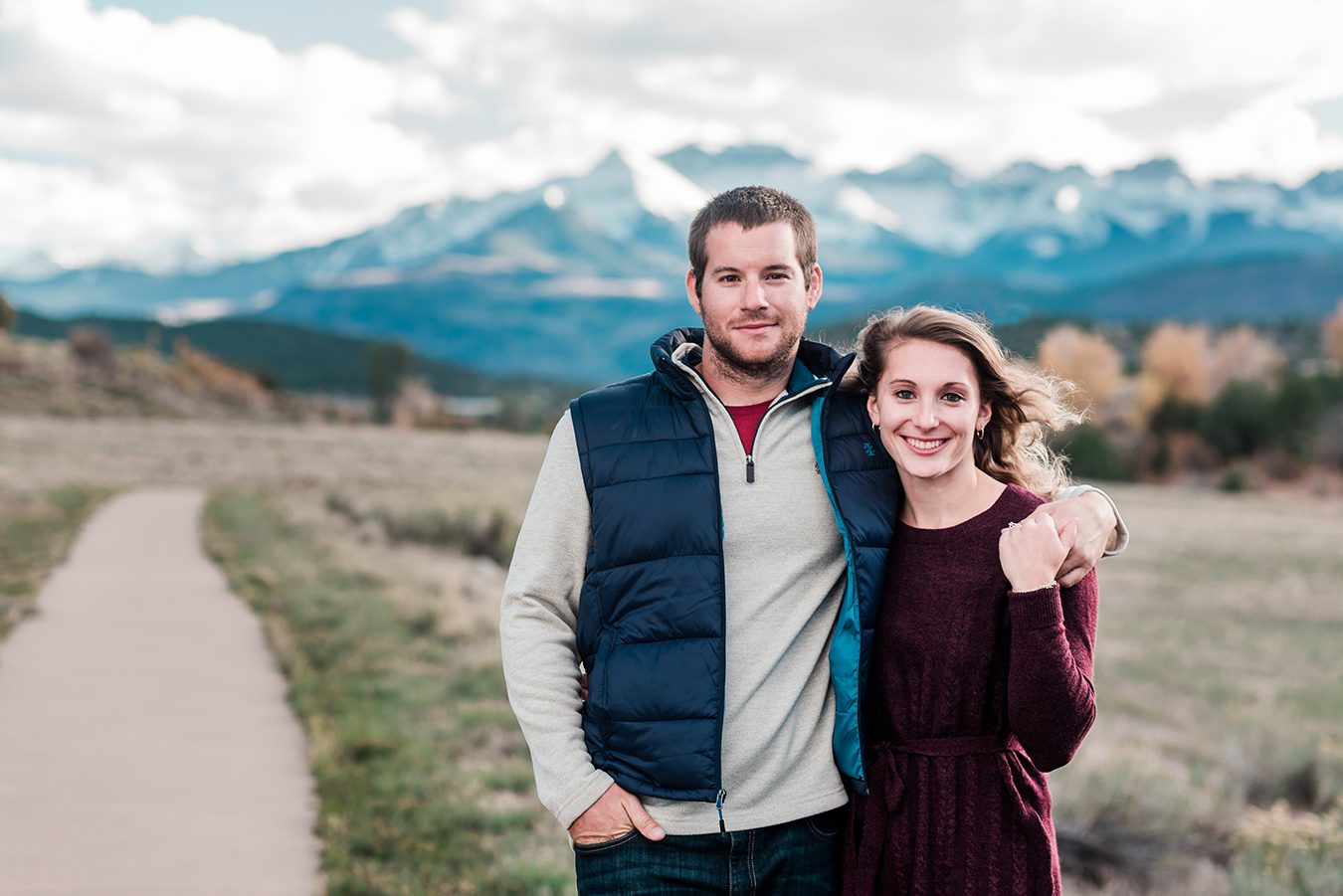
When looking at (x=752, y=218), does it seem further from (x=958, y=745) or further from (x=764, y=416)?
(x=958, y=745)

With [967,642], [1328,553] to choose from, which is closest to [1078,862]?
[967,642]

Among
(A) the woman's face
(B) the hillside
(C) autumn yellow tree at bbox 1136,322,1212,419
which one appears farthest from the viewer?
(B) the hillside

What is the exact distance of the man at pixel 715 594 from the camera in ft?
8.02

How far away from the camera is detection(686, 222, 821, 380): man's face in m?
2.53

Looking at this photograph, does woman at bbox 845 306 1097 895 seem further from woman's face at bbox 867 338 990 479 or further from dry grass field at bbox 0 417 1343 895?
dry grass field at bbox 0 417 1343 895

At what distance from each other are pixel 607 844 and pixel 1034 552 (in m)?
1.10

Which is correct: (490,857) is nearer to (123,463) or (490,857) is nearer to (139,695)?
(139,695)

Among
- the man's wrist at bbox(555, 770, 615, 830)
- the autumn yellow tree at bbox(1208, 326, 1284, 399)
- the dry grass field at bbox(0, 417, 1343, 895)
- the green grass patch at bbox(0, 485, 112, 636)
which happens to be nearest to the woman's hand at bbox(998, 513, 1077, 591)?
the man's wrist at bbox(555, 770, 615, 830)

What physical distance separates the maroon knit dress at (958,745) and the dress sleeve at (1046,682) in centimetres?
1

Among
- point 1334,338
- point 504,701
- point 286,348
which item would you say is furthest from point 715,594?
point 286,348

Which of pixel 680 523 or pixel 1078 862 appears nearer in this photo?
pixel 680 523

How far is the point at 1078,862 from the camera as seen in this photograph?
5.26 m

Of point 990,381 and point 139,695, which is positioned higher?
point 990,381

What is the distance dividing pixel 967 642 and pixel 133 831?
419 centimetres
